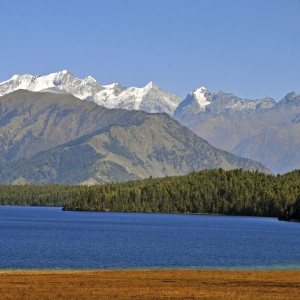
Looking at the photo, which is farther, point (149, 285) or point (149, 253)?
point (149, 253)

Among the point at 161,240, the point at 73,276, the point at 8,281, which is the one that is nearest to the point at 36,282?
the point at 8,281

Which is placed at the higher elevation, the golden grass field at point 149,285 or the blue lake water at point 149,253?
the blue lake water at point 149,253

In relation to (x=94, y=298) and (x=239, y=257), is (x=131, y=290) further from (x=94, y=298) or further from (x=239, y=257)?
(x=239, y=257)

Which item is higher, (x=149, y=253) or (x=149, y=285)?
(x=149, y=253)

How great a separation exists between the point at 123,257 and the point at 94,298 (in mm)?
55698

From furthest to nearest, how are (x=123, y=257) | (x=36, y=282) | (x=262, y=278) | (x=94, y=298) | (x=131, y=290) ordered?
→ (x=123, y=257), (x=262, y=278), (x=36, y=282), (x=131, y=290), (x=94, y=298)

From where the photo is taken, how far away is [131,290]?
69500 mm

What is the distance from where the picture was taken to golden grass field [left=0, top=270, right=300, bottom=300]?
6606 centimetres

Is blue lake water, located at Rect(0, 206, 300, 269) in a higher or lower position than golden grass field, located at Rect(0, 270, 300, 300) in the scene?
higher

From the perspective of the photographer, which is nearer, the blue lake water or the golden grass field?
the golden grass field

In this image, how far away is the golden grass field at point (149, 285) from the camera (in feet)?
217

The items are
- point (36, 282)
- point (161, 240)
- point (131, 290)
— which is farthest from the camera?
point (161, 240)

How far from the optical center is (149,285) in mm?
74000

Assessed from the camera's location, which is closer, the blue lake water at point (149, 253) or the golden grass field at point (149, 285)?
the golden grass field at point (149, 285)
